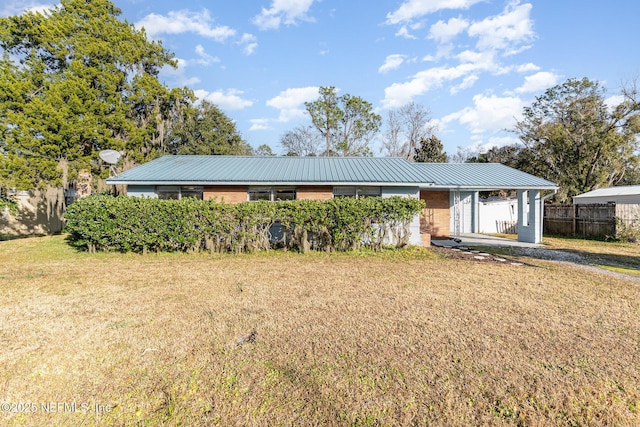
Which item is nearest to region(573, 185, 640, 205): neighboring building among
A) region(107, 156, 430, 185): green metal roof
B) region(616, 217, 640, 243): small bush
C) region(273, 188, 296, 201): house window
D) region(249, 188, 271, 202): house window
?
region(616, 217, 640, 243): small bush

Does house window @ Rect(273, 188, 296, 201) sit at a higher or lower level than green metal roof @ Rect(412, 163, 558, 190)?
lower

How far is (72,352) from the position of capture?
10.9 ft

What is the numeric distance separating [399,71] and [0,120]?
20.4 metres

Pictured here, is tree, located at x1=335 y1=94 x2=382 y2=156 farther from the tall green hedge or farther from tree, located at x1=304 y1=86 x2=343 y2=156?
the tall green hedge

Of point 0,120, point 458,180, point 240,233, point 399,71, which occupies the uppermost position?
point 399,71

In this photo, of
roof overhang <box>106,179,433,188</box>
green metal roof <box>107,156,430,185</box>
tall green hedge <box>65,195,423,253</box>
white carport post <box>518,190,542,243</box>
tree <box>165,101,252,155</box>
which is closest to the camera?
tall green hedge <box>65,195,423,253</box>

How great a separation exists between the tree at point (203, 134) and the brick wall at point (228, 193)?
46.8 ft

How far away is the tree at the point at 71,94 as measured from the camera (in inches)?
571

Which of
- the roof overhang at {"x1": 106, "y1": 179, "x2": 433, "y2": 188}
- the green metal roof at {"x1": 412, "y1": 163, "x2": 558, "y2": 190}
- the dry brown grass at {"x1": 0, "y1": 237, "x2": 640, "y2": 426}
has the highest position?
the green metal roof at {"x1": 412, "y1": 163, "x2": 558, "y2": 190}

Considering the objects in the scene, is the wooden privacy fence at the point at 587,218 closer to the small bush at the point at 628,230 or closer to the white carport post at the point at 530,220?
the small bush at the point at 628,230

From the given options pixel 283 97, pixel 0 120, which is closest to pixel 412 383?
pixel 0 120

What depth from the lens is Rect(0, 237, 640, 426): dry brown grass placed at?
2.44m

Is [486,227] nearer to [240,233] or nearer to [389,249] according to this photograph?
[389,249]

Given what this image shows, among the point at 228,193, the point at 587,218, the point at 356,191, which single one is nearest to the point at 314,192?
the point at 356,191
